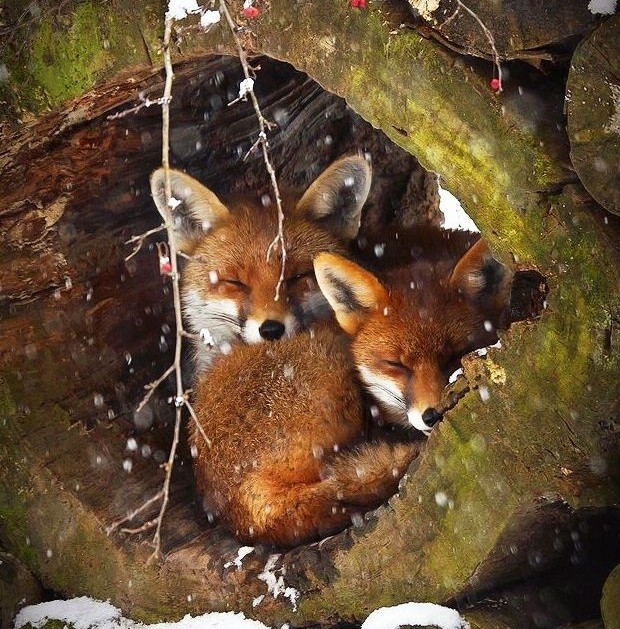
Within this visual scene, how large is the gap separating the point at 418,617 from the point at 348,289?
5.59 feet

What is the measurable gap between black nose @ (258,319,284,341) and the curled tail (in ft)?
3.87

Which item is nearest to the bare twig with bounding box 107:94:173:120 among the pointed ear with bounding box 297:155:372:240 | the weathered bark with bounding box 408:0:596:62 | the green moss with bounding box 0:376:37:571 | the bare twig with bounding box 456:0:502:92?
the weathered bark with bounding box 408:0:596:62

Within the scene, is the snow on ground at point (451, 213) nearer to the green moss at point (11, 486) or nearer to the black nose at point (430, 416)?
the black nose at point (430, 416)

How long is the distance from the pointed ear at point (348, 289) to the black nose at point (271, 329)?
426 millimetres

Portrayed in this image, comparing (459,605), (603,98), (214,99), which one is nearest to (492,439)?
(459,605)

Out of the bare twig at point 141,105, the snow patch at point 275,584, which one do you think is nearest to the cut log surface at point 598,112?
the bare twig at point 141,105

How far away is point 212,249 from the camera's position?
5.44 meters

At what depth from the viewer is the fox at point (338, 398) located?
3656 millimetres

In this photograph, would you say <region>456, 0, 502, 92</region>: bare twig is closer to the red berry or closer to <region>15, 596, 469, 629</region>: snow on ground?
the red berry

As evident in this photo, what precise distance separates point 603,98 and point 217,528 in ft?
9.13

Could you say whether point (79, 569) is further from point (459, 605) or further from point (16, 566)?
point (459, 605)

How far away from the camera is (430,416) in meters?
3.85

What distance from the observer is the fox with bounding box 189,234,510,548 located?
12.0 feet

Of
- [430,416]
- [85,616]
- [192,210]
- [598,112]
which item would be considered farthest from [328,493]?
[192,210]
